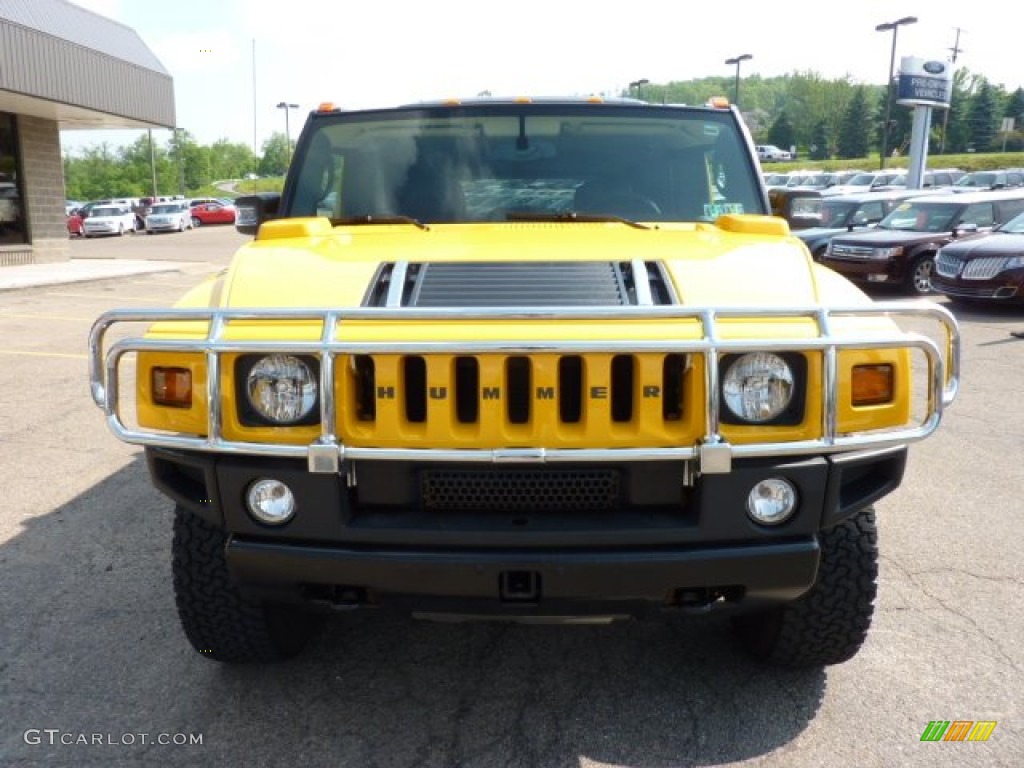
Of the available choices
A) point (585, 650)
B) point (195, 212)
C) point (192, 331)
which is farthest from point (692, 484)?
point (195, 212)

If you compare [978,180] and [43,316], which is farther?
[978,180]

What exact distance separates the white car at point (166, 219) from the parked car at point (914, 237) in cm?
3342

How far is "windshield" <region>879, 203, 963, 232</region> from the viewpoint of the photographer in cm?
1468

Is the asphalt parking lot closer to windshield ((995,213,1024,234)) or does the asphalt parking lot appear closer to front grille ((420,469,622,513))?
front grille ((420,469,622,513))

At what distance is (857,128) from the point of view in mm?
87812

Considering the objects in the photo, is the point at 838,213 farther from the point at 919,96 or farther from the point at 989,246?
the point at 919,96

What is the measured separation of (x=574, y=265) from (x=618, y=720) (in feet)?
4.63

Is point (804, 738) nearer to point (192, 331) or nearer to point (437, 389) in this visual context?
point (437, 389)

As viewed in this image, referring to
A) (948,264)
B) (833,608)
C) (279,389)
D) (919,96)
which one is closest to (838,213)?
(948,264)

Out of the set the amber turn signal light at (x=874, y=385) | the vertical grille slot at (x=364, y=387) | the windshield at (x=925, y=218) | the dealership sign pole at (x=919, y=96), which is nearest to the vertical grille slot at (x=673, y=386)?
the amber turn signal light at (x=874, y=385)

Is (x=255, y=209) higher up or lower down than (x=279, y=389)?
higher up

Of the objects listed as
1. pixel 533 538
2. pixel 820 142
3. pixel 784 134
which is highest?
pixel 784 134

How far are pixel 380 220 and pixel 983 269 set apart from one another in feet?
36.3

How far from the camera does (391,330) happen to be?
→ 238 cm
